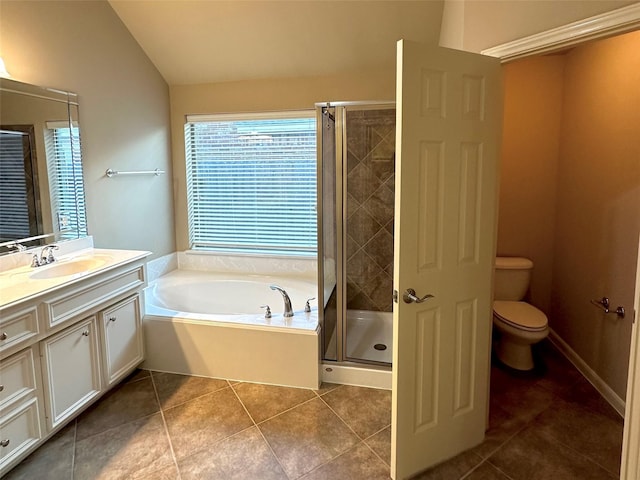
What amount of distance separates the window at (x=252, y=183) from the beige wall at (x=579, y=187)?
1.71m

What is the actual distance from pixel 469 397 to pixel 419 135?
131cm

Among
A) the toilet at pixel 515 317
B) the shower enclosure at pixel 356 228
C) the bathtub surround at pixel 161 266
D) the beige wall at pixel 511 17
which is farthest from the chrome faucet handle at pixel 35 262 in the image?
the toilet at pixel 515 317

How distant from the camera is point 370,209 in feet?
10.4

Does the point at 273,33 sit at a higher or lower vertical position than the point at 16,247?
higher

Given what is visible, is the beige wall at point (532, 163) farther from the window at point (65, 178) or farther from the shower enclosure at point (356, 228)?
the window at point (65, 178)

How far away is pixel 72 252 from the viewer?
274 centimetres

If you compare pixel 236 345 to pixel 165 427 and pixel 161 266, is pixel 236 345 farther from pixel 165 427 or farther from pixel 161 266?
pixel 161 266

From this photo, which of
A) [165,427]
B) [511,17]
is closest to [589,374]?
[511,17]

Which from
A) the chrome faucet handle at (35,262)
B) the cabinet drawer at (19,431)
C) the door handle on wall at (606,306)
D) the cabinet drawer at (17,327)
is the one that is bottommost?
the cabinet drawer at (19,431)

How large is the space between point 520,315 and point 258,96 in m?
2.73

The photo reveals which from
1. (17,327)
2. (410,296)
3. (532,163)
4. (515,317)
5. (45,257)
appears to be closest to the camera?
(410,296)

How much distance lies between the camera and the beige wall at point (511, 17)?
159cm

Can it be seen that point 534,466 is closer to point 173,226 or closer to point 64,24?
point 173,226

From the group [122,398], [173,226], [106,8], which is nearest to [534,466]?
[122,398]
